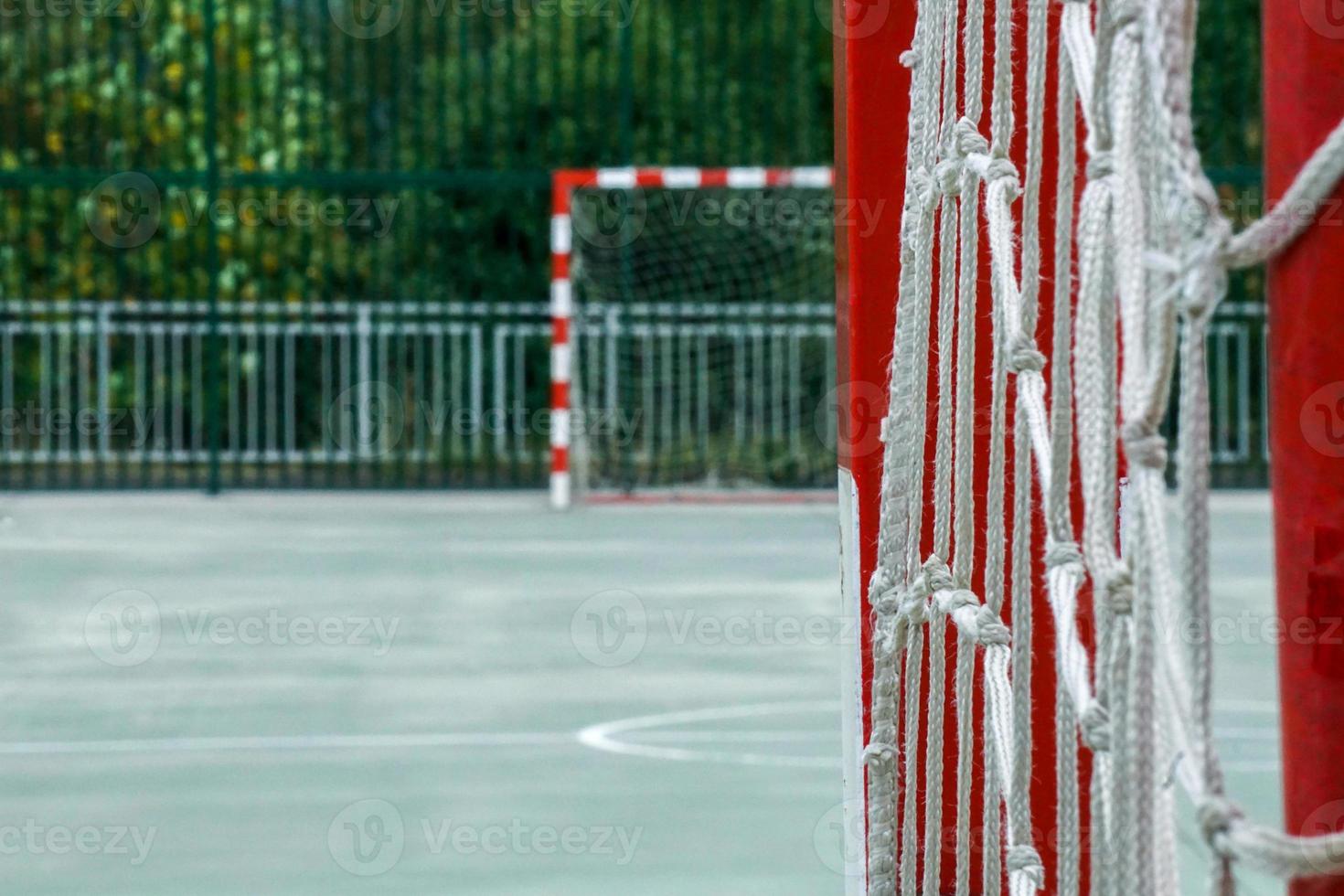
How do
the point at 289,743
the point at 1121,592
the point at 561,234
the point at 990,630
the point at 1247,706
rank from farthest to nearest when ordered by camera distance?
1. the point at 561,234
2. the point at 1247,706
3. the point at 289,743
4. the point at 990,630
5. the point at 1121,592

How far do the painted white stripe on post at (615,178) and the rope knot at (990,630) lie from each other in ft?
26.9

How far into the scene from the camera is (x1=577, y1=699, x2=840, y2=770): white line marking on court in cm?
376

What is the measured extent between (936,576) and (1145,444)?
72cm

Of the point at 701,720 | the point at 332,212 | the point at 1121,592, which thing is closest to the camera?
the point at 1121,592

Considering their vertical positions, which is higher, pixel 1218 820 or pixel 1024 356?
pixel 1024 356

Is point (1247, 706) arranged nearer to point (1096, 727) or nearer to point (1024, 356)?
point (1024, 356)

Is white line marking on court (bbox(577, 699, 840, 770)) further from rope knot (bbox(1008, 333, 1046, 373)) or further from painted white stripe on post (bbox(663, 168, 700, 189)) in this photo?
painted white stripe on post (bbox(663, 168, 700, 189))

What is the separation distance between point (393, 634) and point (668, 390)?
588 cm

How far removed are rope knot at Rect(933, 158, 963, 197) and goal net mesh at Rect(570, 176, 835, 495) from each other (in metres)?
9.21

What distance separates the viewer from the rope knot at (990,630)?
5.02 ft

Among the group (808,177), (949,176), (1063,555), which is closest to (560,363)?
(808,177)

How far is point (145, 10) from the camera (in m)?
11.1

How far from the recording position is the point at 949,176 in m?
1.60

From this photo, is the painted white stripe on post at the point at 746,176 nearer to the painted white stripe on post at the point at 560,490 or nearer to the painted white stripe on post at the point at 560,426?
the painted white stripe on post at the point at 560,426
